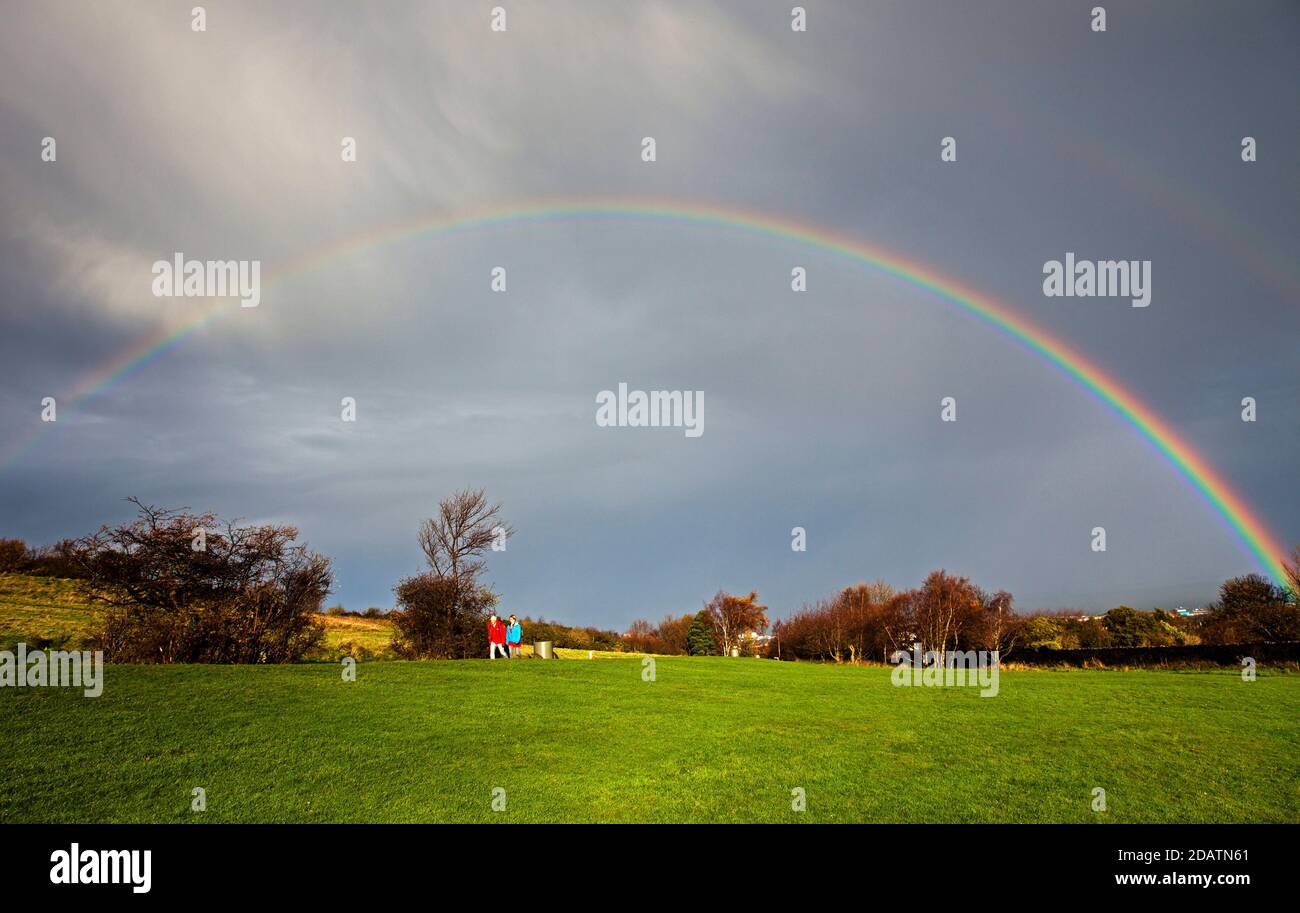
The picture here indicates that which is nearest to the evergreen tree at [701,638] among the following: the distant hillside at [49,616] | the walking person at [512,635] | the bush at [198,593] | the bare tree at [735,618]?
the bare tree at [735,618]

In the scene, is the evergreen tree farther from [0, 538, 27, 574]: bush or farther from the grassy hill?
[0, 538, 27, 574]: bush

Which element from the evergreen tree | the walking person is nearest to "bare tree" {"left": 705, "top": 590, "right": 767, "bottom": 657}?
the evergreen tree

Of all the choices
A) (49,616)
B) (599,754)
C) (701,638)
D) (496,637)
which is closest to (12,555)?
(49,616)

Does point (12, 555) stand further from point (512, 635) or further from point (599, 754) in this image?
point (599, 754)

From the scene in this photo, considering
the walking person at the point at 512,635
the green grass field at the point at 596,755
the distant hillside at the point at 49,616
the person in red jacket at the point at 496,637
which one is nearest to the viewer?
the green grass field at the point at 596,755

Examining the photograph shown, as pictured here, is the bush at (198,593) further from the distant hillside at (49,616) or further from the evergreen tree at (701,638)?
the evergreen tree at (701,638)

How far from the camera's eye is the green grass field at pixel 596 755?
948 cm

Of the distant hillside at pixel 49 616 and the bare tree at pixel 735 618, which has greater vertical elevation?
the distant hillside at pixel 49 616

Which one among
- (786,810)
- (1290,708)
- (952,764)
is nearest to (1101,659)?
(1290,708)

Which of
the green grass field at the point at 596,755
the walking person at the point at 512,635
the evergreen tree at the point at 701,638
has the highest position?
the green grass field at the point at 596,755

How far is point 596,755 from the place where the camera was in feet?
42.0
